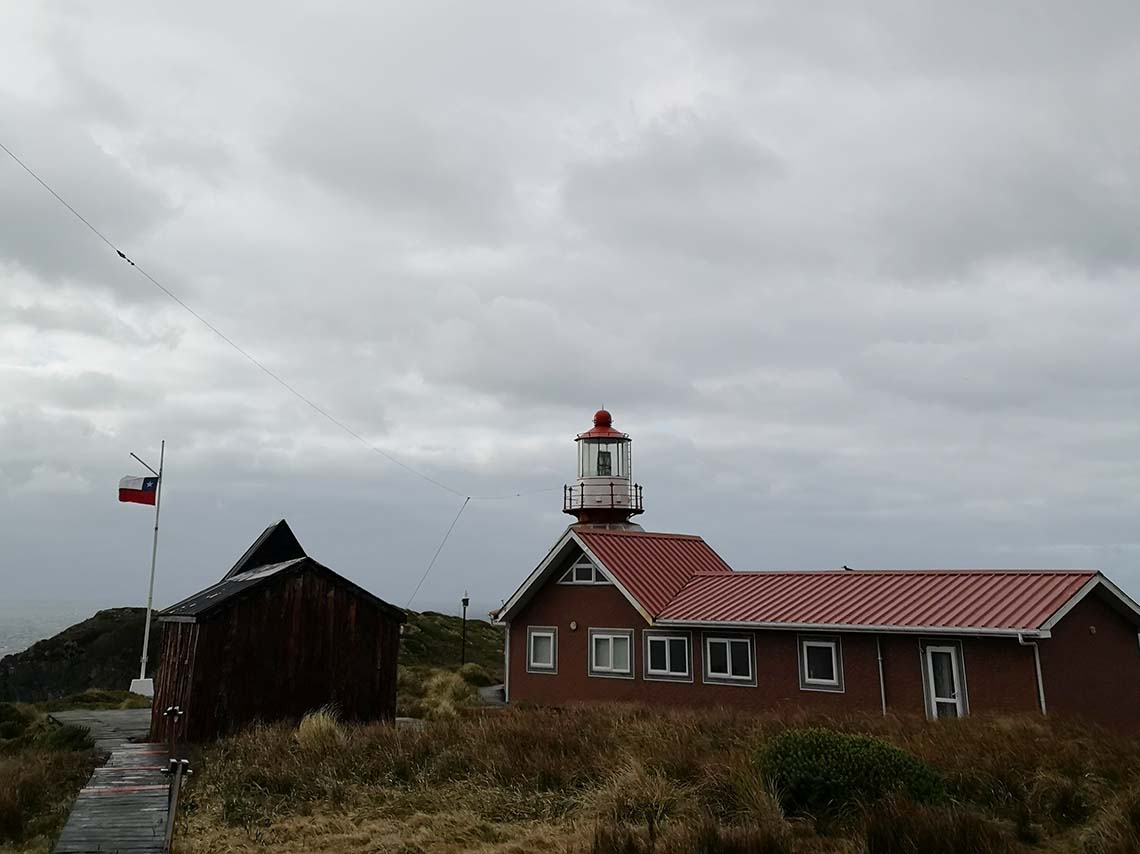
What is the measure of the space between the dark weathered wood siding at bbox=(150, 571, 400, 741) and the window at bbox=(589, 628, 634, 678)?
25.8 ft

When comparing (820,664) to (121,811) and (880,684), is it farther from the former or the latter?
(121,811)

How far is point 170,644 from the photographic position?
1839 centimetres

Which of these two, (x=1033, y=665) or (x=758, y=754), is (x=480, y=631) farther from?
(x=758, y=754)

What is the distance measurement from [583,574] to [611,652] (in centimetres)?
242

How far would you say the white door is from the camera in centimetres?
1962

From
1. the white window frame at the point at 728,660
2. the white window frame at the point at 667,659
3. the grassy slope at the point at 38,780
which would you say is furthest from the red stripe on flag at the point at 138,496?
the white window frame at the point at 728,660

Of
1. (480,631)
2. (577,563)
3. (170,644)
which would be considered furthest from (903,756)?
(480,631)

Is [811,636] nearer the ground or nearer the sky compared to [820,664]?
nearer the sky

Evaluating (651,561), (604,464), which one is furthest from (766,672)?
(604,464)

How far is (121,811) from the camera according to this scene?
11.2 meters

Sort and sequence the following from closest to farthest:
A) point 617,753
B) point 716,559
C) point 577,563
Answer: point 617,753, point 577,563, point 716,559

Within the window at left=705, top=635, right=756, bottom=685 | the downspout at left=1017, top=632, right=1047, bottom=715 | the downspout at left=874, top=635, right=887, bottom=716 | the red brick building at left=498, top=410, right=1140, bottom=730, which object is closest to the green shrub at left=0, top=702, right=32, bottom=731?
the red brick building at left=498, top=410, right=1140, bottom=730

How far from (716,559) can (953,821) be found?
21.5 meters

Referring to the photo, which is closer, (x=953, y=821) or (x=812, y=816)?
(x=953, y=821)
